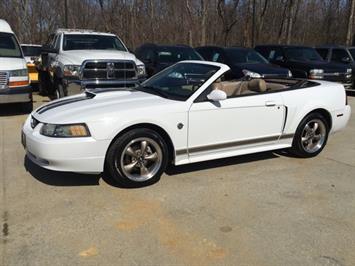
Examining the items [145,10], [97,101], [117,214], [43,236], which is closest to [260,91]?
[97,101]

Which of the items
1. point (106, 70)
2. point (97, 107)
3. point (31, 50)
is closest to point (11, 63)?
point (106, 70)

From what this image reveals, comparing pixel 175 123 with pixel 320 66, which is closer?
pixel 175 123

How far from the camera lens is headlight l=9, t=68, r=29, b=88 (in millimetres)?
8758

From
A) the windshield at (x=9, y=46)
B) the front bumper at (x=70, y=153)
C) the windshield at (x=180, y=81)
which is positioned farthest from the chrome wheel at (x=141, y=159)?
the windshield at (x=9, y=46)

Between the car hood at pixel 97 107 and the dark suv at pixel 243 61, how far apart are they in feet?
23.3

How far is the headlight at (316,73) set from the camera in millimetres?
13336

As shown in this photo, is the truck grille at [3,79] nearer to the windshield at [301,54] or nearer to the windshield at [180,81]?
the windshield at [180,81]

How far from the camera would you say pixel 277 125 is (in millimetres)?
5617

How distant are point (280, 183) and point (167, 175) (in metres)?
1.41

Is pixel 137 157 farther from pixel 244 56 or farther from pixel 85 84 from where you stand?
pixel 244 56

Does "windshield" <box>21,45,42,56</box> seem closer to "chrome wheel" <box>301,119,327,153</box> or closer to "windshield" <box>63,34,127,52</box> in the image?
"windshield" <box>63,34,127,52</box>

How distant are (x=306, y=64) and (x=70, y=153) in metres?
11.0

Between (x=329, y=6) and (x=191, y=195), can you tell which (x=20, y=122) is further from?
(x=329, y=6)

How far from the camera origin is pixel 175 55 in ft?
40.3
